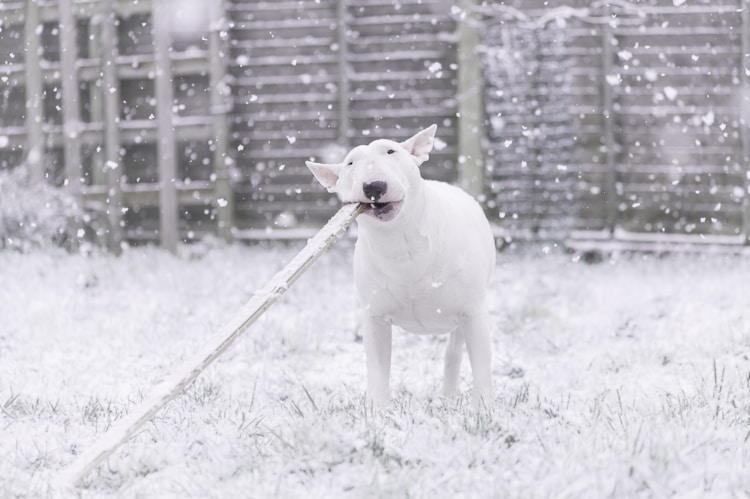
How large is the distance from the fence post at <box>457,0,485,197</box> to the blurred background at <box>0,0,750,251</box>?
1 centimetres

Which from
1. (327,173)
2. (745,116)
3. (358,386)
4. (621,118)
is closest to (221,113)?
(621,118)

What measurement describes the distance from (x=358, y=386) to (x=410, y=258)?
1.17 meters

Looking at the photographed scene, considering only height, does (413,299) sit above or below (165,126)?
below

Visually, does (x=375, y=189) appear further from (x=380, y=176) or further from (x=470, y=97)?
(x=470, y=97)

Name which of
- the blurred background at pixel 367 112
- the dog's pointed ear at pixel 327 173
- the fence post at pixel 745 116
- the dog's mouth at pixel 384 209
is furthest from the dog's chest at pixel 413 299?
the fence post at pixel 745 116

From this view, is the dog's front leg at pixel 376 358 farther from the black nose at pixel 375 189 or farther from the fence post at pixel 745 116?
the fence post at pixel 745 116

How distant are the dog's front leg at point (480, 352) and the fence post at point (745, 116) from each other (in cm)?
539

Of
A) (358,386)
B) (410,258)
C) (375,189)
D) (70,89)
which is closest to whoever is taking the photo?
(375,189)

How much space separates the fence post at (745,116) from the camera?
7.46 metres

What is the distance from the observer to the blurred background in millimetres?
7660

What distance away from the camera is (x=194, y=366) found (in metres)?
2.44

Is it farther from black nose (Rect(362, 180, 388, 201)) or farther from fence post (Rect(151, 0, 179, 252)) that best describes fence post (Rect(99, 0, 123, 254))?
black nose (Rect(362, 180, 388, 201))

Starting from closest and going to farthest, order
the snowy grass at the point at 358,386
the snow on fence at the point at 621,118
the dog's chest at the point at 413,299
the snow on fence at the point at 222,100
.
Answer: the snowy grass at the point at 358,386 < the dog's chest at the point at 413,299 < the snow on fence at the point at 621,118 < the snow on fence at the point at 222,100

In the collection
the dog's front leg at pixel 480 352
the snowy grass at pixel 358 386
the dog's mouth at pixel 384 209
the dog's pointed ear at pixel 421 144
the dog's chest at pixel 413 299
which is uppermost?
the dog's pointed ear at pixel 421 144
